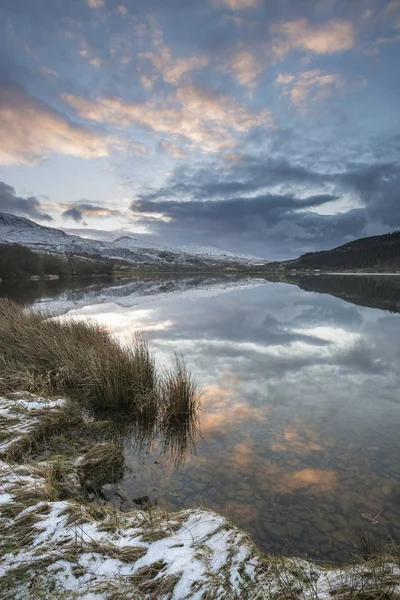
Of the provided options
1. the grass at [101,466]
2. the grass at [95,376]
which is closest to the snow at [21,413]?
the grass at [95,376]

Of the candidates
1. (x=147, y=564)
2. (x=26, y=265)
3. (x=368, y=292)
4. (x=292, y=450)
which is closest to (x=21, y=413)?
(x=147, y=564)

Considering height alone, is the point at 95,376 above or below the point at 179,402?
above

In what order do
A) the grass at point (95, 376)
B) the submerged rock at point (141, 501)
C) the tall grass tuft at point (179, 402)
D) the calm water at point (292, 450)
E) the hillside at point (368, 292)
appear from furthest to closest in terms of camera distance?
1. the hillside at point (368, 292)
2. the grass at point (95, 376)
3. the tall grass tuft at point (179, 402)
4. the submerged rock at point (141, 501)
5. the calm water at point (292, 450)

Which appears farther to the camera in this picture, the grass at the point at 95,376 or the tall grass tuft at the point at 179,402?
the grass at the point at 95,376

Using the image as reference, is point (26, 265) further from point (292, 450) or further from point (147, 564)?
point (147, 564)

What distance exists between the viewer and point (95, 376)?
9.34 metres

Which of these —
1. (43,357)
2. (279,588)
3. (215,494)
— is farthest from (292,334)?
(279,588)

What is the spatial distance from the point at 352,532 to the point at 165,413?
4789mm

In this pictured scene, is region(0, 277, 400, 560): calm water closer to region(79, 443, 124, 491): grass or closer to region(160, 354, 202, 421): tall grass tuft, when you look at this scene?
region(79, 443, 124, 491): grass


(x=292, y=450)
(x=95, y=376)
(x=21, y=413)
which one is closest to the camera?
(x=292, y=450)

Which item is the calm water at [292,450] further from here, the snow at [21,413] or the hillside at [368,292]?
the hillside at [368,292]

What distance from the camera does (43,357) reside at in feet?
37.0

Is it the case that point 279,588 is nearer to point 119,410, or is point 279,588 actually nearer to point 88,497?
point 88,497

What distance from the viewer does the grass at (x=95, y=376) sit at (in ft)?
28.3
